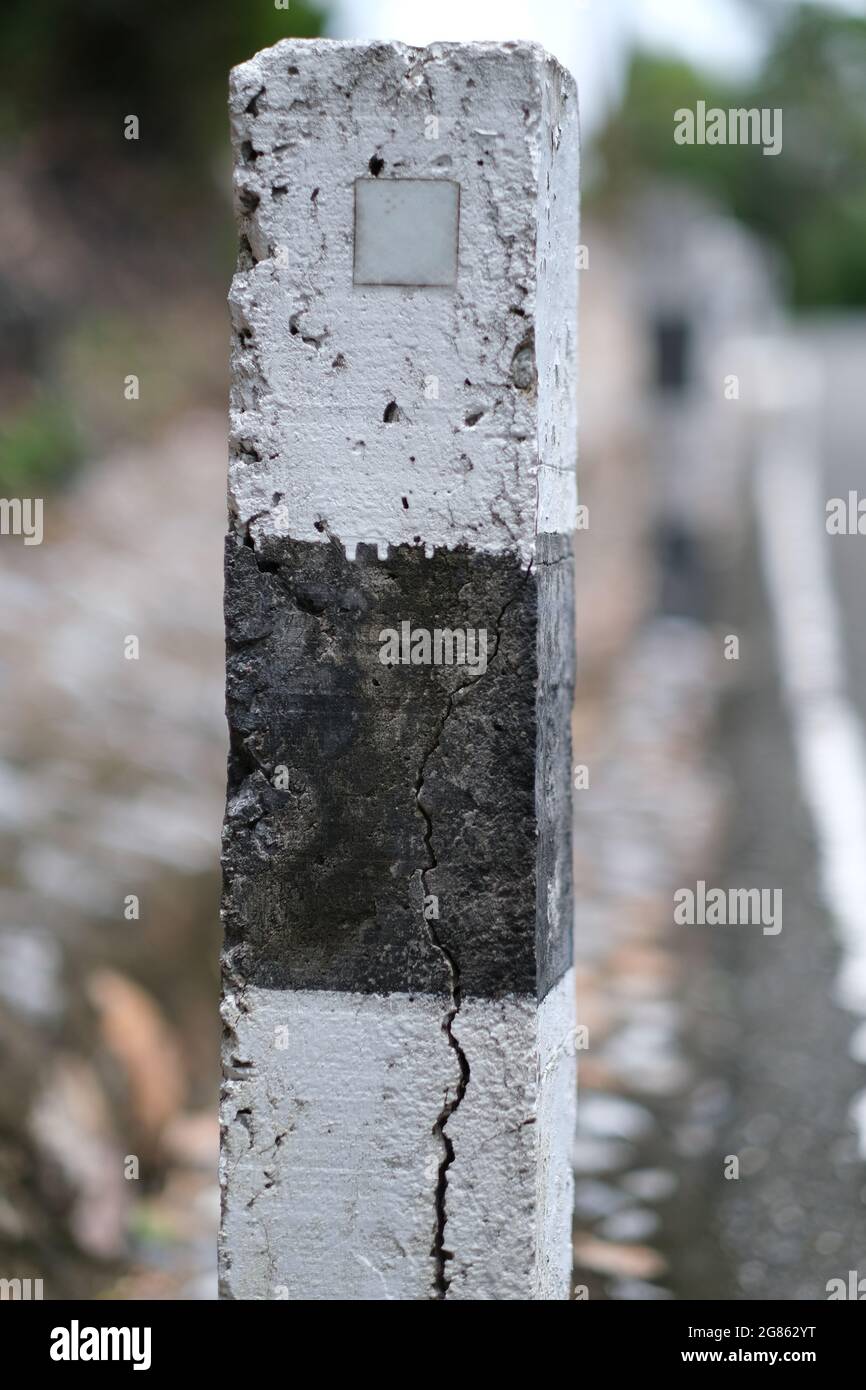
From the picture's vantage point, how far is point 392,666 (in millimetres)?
2506

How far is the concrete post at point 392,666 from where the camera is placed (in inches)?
95.9

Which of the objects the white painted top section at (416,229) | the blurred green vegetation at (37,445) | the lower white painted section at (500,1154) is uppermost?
the blurred green vegetation at (37,445)

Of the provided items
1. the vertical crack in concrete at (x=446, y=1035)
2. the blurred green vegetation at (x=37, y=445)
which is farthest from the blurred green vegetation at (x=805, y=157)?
the vertical crack in concrete at (x=446, y=1035)

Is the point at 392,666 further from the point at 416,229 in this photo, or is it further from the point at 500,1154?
the point at 500,1154

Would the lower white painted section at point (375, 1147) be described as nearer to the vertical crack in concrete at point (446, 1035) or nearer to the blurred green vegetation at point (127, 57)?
the vertical crack in concrete at point (446, 1035)

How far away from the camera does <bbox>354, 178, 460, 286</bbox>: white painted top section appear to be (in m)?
2.43

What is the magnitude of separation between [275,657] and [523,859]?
490mm

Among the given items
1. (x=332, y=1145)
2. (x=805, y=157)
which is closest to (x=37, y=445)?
(x=332, y=1145)

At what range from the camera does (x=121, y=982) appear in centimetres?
430

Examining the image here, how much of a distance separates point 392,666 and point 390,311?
530 mm

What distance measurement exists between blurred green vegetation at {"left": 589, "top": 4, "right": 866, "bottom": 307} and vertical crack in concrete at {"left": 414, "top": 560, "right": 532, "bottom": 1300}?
137 ft

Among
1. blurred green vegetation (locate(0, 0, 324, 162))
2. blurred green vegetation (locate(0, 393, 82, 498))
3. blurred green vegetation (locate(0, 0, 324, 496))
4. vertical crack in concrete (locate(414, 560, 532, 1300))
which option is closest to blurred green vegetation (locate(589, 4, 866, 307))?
blurred green vegetation (locate(0, 0, 324, 496))
